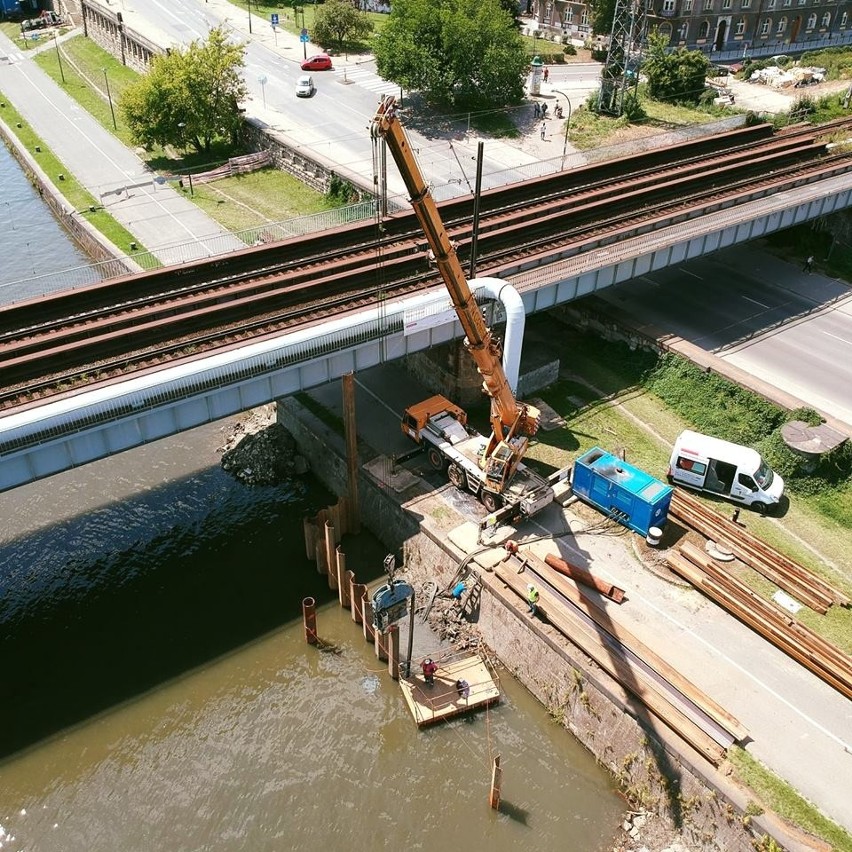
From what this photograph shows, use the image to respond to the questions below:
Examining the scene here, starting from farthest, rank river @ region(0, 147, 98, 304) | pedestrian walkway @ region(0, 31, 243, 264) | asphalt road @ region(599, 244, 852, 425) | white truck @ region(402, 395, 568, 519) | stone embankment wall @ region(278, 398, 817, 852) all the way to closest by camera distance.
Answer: river @ region(0, 147, 98, 304), pedestrian walkway @ region(0, 31, 243, 264), asphalt road @ region(599, 244, 852, 425), white truck @ region(402, 395, 568, 519), stone embankment wall @ region(278, 398, 817, 852)

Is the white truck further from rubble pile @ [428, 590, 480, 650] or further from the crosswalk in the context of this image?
the crosswalk

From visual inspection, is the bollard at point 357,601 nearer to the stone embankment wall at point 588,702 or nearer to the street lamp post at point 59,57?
the stone embankment wall at point 588,702

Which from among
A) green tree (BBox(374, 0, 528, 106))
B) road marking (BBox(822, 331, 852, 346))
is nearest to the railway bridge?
road marking (BBox(822, 331, 852, 346))

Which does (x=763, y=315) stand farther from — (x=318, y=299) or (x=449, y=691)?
(x=449, y=691)

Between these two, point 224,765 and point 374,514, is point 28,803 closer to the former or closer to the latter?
point 224,765

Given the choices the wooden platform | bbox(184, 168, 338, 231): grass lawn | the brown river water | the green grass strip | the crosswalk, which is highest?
the crosswalk

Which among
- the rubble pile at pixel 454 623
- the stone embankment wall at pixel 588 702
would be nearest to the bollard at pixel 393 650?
the rubble pile at pixel 454 623

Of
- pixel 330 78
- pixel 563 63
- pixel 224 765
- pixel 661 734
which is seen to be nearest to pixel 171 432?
pixel 224 765
